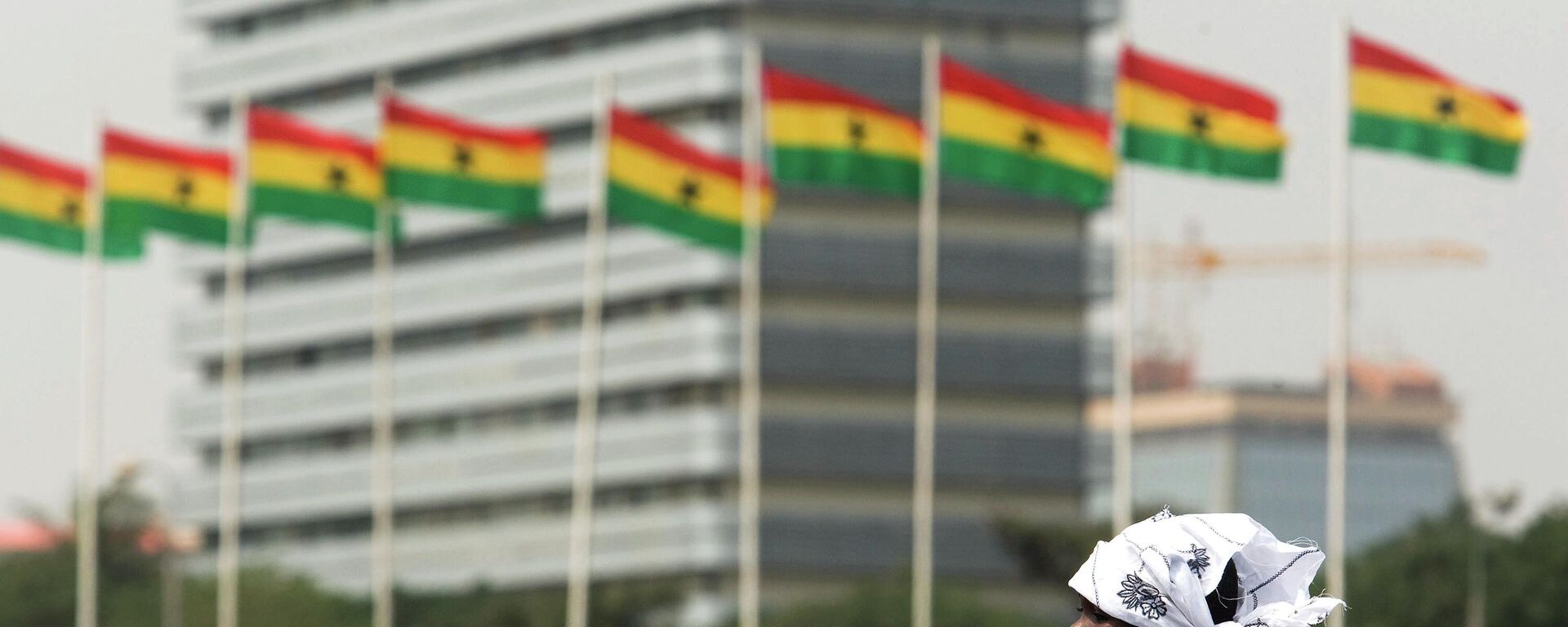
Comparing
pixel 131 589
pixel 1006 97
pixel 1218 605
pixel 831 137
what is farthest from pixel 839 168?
pixel 131 589

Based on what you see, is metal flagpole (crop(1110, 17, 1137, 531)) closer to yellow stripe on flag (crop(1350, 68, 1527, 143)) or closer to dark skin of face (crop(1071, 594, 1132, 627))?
yellow stripe on flag (crop(1350, 68, 1527, 143))

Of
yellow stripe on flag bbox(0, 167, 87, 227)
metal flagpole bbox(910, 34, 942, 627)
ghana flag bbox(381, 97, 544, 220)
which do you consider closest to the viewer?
metal flagpole bbox(910, 34, 942, 627)

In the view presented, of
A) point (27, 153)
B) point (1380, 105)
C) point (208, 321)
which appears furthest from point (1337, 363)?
point (208, 321)

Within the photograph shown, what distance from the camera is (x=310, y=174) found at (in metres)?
43.7

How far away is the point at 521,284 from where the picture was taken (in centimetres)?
13138

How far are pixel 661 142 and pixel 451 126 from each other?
3.00m

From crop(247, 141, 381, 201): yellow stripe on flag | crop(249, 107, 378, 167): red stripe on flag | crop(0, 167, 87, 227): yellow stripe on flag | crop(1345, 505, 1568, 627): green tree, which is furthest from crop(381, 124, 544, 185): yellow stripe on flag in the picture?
crop(1345, 505, 1568, 627): green tree

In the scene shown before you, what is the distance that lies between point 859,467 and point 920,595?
251 feet

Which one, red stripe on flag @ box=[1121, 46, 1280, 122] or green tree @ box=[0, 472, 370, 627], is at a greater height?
red stripe on flag @ box=[1121, 46, 1280, 122]

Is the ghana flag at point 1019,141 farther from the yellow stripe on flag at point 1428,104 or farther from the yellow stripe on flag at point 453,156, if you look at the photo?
the yellow stripe on flag at point 453,156

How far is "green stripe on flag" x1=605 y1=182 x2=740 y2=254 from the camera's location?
133 feet

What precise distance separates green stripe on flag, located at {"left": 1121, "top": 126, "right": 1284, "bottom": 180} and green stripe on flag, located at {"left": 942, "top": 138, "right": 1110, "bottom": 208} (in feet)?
Result: 5.05

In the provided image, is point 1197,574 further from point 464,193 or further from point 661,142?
point 464,193

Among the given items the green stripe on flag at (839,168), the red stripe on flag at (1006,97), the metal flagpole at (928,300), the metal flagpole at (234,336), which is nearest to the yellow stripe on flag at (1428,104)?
the red stripe on flag at (1006,97)
